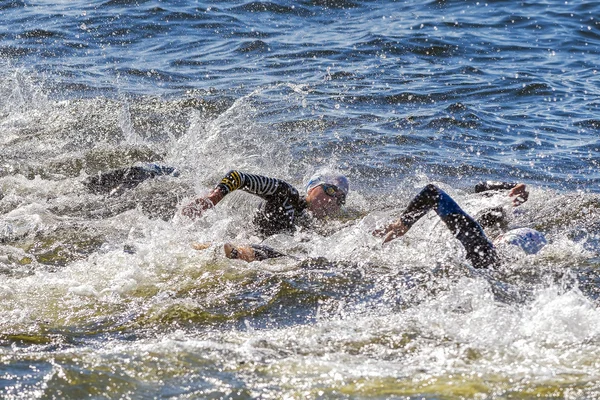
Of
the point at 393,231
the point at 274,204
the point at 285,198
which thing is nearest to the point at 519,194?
the point at 393,231

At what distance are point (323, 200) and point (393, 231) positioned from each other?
1550mm

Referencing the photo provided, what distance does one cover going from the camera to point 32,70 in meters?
15.3

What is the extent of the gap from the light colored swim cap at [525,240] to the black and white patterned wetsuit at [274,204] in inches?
80.0

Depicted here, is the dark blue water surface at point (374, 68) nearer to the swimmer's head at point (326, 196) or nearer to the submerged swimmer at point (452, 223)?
the swimmer's head at point (326, 196)

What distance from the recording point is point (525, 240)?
7.43 metres

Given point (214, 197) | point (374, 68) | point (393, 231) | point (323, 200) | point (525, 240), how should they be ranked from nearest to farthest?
1. point (393, 231)
2. point (525, 240)
3. point (214, 197)
4. point (323, 200)
5. point (374, 68)

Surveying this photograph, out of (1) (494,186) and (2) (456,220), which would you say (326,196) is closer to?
(1) (494,186)

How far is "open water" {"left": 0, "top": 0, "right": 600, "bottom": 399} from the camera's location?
490 centimetres

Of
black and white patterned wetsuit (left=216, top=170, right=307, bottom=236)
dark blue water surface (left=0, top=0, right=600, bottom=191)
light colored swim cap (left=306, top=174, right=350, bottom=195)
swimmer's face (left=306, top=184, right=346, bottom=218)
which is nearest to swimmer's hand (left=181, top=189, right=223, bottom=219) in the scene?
black and white patterned wetsuit (left=216, top=170, right=307, bottom=236)

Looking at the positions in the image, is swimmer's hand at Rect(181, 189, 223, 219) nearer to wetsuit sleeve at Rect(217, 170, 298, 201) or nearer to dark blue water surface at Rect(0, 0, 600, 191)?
wetsuit sleeve at Rect(217, 170, 298, 201)

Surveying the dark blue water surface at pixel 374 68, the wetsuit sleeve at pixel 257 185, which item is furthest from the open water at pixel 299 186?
the wetsuit sleeve at pixel 257 185

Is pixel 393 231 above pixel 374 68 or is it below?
below

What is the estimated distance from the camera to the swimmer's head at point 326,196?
8.62 meters

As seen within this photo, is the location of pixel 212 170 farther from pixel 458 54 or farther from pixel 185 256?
pixel 458 54
